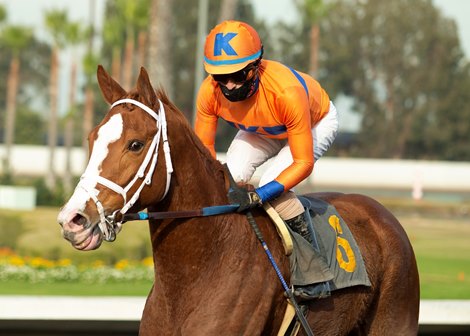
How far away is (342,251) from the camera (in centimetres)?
518

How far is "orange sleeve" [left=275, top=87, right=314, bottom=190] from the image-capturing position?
467 cm

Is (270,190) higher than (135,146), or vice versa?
(135,146)

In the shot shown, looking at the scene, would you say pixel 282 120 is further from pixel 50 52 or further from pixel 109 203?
pixel 50 52

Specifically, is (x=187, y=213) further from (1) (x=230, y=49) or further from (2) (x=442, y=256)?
(2) (x=442, y=256)

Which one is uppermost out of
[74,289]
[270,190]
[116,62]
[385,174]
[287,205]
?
[270,190]

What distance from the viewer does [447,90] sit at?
206 ft

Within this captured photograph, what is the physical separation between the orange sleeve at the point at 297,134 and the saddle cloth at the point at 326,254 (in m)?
0.30

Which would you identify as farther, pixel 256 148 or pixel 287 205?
pixel 256 148

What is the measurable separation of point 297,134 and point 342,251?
0.80 metres

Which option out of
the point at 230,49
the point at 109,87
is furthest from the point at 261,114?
the point at 109,87

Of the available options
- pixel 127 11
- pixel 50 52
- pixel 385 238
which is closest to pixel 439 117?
pixel 127 11

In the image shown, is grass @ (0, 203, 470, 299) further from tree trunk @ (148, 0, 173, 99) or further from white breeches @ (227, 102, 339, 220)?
white breeches @ (227, 102, 339, 220)

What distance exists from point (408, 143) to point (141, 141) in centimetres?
5849

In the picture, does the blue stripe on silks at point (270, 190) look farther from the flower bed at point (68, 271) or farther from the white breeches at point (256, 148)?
the flower bed at point (68, 271)
